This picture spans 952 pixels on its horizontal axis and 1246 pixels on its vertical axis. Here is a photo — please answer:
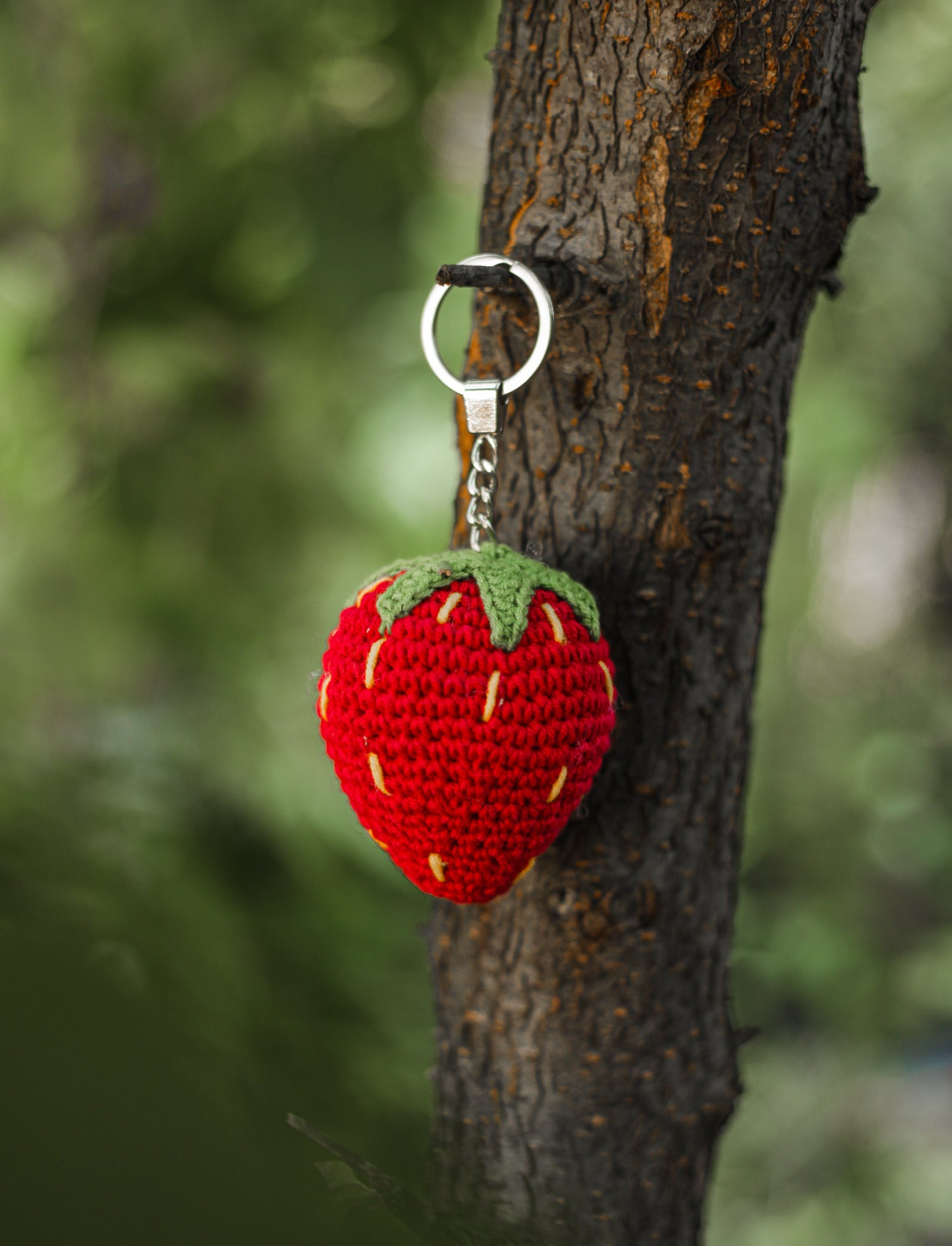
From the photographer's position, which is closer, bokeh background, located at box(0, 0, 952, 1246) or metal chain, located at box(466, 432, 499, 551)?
metal chain, located at box(466, 432, 499, 551)

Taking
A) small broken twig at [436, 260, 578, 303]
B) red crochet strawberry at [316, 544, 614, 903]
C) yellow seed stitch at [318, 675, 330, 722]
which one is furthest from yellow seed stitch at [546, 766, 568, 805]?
small broken twig at [436, 260, 578, 303]

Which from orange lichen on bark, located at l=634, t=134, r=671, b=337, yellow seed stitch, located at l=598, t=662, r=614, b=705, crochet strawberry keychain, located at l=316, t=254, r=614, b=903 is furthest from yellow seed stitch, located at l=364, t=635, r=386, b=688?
orange lichen on bark, located at l=634, t=134, r=671, b=337

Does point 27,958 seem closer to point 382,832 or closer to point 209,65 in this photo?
point 382,832

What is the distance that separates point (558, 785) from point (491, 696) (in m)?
0.06

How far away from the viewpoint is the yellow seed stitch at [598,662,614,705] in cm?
47

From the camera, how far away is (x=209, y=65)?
998 millimetres

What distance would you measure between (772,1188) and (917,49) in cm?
150

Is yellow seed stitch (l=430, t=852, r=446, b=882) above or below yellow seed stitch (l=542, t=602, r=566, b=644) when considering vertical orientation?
below

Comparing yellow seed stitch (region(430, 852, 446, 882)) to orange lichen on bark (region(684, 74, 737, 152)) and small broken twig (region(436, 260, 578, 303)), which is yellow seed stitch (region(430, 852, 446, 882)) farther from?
orange lichen on bark (region(684, 74, 737, 152))

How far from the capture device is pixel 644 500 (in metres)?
0.52

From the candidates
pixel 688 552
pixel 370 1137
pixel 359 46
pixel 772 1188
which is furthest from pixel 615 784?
pixel 772 1188

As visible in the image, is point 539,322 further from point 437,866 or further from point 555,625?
point 437,866

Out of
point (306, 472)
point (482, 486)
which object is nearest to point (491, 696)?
point (482, 486)

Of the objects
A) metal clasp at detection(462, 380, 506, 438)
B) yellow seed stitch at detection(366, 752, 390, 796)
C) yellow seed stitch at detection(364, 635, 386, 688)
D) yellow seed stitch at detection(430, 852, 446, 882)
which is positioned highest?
metal clasp at detection(462, 380, 506, 438)
